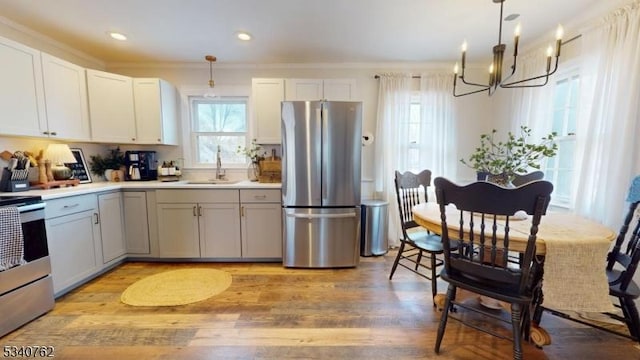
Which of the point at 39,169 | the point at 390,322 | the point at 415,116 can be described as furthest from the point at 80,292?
the point at 415,116

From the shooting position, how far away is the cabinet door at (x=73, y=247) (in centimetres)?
217

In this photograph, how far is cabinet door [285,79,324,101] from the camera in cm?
321

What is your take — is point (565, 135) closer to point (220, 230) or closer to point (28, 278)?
point (220, 230)

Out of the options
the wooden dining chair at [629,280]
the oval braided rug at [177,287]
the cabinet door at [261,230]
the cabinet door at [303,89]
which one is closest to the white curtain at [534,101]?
the wooden dining chair at [629,280]

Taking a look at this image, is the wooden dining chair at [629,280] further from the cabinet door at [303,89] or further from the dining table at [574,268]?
the cabinet door at [303,89]

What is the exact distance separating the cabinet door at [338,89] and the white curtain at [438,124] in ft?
3.07

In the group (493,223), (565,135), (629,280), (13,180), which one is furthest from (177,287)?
(565,135)

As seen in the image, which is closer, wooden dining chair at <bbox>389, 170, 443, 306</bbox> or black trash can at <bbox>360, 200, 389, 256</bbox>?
wooden dining chair at <bbox>389, 170, 443, 306</bbox>

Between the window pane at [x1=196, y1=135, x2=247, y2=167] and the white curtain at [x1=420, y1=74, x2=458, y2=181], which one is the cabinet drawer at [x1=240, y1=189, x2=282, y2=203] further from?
the white curtain at [x1=420, y1=74, x2=458, y2=181]

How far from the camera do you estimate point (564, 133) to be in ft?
8.36

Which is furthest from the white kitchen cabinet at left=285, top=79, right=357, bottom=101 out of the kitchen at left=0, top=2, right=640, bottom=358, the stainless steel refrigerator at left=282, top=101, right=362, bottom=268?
the stainless steel refrigerator at left=282, top=101, right=362, bottom=268

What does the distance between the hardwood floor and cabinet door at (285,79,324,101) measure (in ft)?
6.94

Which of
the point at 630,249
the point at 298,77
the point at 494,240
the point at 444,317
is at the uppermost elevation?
the point at 298,77

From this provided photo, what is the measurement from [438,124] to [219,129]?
2875 millimetres
